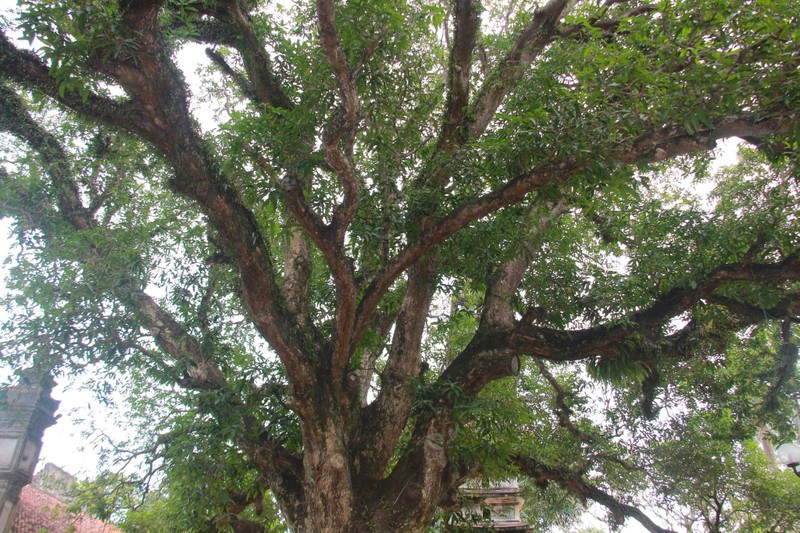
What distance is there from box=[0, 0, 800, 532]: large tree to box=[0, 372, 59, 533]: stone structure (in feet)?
7.88

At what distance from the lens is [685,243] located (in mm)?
5848

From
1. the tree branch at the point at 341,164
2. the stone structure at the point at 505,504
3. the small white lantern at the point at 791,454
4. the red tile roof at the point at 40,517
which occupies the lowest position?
the red tile roof at the point at 40,517

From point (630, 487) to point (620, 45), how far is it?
6553 millimetres

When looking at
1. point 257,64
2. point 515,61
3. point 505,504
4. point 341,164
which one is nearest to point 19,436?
point 257,64

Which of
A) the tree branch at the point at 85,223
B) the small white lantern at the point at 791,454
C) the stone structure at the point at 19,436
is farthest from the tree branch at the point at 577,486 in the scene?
the stone structure at the point at 19,436

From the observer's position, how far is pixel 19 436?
8.46m

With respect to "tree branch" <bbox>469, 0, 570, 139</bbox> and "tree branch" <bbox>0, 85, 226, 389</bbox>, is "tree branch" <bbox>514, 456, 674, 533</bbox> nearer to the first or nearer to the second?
"tree branch" <bbox>0, 85, 226, 389</bbox>

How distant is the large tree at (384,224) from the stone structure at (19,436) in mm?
2403

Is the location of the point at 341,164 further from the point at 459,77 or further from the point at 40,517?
the point at 40,517

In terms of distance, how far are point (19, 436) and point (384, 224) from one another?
7312mm

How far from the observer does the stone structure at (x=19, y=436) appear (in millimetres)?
8211

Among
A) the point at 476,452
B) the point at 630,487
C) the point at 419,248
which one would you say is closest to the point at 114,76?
the point at 419,248

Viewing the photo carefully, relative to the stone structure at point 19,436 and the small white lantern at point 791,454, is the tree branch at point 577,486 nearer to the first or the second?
the small white lantern at point 791,454

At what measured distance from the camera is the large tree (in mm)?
4078
